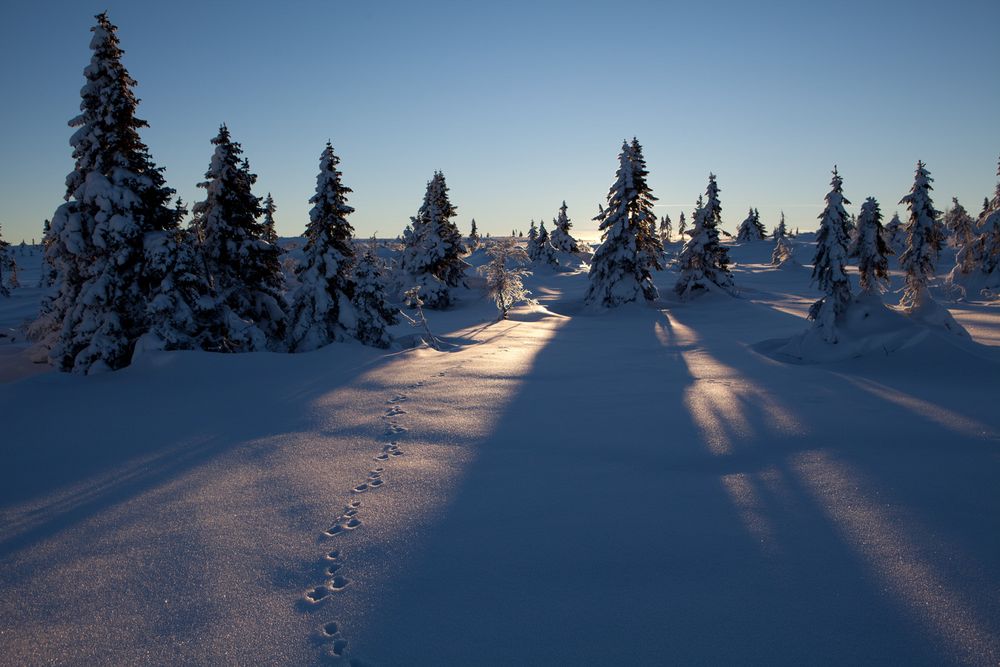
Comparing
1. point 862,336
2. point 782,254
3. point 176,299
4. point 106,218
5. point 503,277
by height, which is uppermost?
point 782,254

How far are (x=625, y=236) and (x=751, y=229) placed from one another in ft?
269

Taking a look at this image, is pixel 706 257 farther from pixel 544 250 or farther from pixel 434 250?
pixel 544 250

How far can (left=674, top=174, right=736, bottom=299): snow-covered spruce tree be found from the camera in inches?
1583

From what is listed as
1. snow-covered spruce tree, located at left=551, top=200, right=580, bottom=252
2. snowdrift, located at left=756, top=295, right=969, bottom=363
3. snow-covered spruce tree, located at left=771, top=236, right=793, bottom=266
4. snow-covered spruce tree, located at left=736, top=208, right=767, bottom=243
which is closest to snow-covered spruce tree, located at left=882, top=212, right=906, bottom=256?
snow-covered spruce tree, located at left=771, top=236, right=793, bottom=266

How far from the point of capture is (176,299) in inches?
561

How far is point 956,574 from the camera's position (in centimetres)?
436

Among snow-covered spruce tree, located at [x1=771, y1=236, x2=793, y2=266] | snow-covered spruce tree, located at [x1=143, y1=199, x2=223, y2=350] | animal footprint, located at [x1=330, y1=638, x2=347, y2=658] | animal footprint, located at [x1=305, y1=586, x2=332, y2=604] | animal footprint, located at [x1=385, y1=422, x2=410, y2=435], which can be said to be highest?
snow-covered spruce tree, located at [x1=771, y1=236, x2=793, y2=266]

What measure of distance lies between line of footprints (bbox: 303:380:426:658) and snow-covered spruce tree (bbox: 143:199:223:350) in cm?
865

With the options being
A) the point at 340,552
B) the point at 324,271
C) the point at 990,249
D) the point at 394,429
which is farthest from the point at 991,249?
the point at 340,552

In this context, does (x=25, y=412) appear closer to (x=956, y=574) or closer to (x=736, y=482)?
(x=736, y=482)

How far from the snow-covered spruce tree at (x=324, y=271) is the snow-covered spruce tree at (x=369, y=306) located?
1.56ft

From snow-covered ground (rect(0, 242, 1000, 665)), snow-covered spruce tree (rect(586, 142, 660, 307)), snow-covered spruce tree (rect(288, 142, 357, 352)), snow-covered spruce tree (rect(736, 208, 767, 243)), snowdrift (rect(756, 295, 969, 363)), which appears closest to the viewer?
snow-covered ground (rect(0, 242, 1000, 665))

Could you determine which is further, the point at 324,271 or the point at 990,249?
the point at 990,249

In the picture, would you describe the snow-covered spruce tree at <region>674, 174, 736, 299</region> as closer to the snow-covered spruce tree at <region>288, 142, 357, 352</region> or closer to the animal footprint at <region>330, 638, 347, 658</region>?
the snow-covered spruce tree at <region>288, 142, 357, 352</region>
